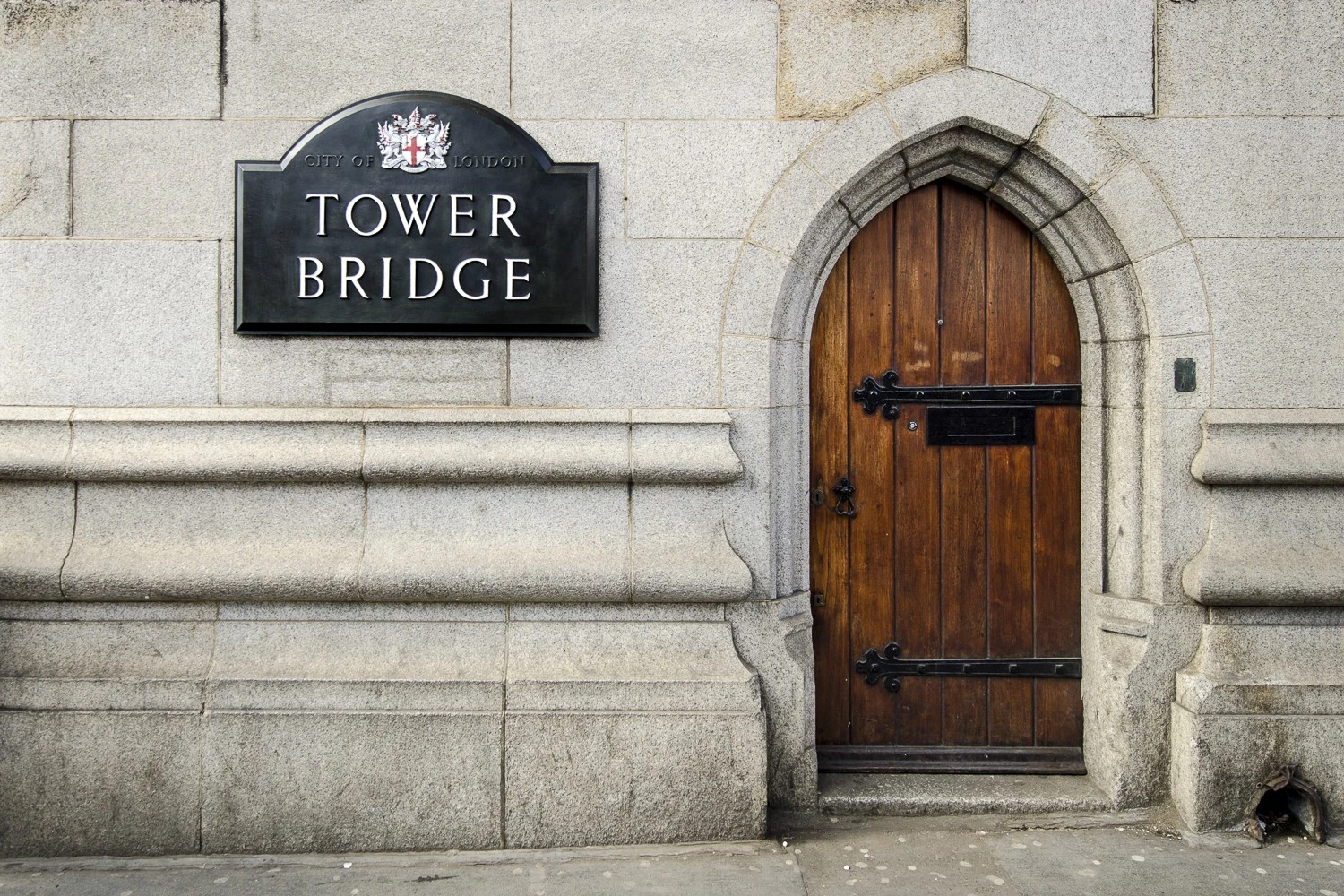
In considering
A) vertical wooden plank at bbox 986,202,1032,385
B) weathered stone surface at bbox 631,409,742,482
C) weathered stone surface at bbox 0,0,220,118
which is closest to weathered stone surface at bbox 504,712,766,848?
weathered stone surface at bbox 631,409,742,482

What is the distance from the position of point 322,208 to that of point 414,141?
46cm

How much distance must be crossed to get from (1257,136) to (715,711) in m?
3.17

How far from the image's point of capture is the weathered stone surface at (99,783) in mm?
4004

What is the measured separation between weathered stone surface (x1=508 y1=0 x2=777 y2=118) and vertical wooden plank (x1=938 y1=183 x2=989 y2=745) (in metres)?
1.07

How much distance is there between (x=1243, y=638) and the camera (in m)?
4.22

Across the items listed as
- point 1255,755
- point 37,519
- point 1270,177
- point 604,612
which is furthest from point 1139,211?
point 37,519

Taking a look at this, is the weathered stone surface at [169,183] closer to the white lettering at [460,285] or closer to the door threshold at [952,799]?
the white lettering at [460,285]

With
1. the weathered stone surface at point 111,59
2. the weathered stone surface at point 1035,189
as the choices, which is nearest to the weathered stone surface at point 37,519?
the weathered stone surface at point 111,59

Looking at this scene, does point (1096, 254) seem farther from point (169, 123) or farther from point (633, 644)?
point (169, 123)

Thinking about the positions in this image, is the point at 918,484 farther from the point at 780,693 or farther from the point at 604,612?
the point at 604,612

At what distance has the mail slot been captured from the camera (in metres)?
4.55

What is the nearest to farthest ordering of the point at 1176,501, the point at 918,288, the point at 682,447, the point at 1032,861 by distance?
the point at 1032,861, the point at 682,447, the point at 1176,501, the point at 918,288

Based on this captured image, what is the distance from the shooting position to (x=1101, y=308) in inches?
175

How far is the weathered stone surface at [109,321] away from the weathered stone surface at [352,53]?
2.30ft
